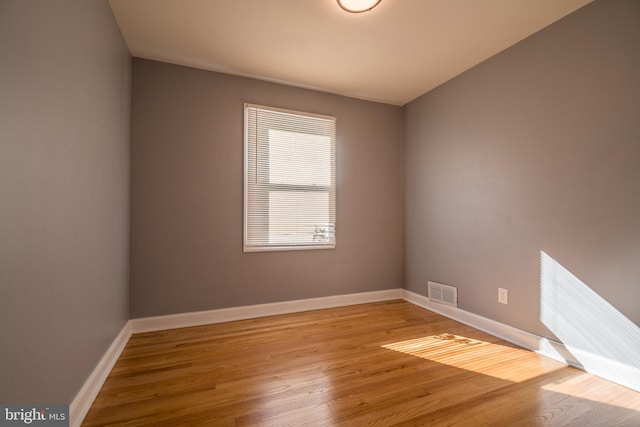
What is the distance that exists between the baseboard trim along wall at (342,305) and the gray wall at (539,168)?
0.37ft

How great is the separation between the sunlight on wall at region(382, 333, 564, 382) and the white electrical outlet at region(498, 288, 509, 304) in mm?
389

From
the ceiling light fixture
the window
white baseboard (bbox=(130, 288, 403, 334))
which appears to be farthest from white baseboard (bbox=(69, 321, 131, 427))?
the ceiling light fixture

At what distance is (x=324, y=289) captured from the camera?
10.9ft

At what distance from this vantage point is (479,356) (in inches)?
84.0

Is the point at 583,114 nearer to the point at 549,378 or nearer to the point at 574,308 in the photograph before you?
the point at 574,308

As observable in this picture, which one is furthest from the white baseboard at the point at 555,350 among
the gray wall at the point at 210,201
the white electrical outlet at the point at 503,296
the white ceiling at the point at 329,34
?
the white ceiling at the point at 329,34

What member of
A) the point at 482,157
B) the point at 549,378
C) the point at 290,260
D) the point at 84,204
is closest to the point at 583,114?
the point at 482,157

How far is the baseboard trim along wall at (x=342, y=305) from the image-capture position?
1.67 m

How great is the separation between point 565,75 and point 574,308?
1738 mm

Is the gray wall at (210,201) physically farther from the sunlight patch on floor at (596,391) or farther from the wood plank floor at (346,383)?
the sunlight patch on floor at (596,391)

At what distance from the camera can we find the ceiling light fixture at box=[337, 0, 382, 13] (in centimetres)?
191

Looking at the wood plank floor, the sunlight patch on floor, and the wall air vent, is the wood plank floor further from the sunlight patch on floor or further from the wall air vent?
the wall air vent

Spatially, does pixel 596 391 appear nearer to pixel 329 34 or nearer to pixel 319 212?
pixel 319 212

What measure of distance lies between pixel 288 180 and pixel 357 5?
1.76m
